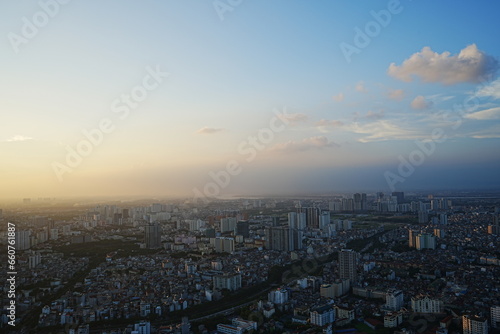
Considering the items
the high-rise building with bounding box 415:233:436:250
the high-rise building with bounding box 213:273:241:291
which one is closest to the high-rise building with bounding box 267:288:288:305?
the high-rise building with bounding box 213:273:241:291

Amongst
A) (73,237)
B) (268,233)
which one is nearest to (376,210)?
(268,233)

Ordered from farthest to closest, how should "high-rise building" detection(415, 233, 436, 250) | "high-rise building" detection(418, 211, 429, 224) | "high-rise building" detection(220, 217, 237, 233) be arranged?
"high-rise building" detection(418, 211, 429, 224)
"high-rise building" detection(220, 217, 237, 233)
"high-rise building" detection(415, 233, 436, 250)

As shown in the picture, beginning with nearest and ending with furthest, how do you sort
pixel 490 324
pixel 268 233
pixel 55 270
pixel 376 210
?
pixel 490 324
pixel 55 270
pixel 268 233
pixel 376 210

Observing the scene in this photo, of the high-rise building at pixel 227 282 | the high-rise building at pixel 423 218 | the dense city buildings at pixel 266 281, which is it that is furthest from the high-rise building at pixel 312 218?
the high-rise building at pixel 227 282

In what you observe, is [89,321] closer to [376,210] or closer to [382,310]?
[382,310]

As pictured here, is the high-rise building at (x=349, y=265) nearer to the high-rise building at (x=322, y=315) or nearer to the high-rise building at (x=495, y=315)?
the high-rise building at (x=322, y=315)

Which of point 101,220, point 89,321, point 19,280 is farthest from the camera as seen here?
point 101,220

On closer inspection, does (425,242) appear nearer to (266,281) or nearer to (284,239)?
(284,239)

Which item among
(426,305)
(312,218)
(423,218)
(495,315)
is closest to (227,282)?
(426,305)

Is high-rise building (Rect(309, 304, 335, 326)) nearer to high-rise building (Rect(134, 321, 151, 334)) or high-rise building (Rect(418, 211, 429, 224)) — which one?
high-rise building (Rect(134, 321, 151, 334))
